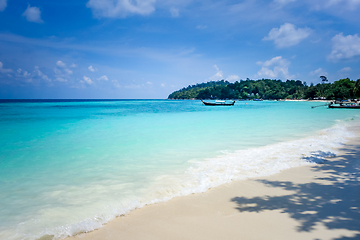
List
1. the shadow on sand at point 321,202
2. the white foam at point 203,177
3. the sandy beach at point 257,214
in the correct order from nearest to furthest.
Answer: the sandy beach at point 257,214 < the shadow on sand at point 321,202 < the white foam at point 203,177

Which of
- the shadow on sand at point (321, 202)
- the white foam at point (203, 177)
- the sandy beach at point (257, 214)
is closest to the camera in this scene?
the sandy beach at point (257, 214)

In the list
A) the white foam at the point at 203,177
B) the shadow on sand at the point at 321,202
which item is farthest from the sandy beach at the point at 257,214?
the white foam at the point at 203,177

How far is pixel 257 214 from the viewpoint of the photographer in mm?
3742

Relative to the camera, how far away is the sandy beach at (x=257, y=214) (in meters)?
3.21

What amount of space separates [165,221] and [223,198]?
1.50 metres

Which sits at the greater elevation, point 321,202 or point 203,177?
point 321,202

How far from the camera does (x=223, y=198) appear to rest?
4.56m

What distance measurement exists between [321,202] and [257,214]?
139 centimetres

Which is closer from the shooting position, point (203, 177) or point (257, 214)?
point (257, 214)

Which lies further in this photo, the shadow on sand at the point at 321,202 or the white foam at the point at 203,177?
the white foam at the point at 203,177

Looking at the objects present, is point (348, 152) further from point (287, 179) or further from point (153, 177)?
point (153, 177)

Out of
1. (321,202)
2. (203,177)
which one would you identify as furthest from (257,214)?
(203,177)

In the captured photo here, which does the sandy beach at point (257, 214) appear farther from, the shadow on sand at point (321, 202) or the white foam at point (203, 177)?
the white foam at point (203, 177)

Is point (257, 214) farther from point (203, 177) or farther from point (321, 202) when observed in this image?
point (203, 177)
